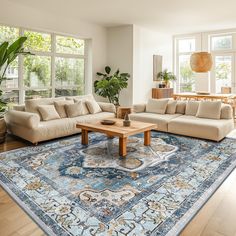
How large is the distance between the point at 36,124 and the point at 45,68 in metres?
2.55

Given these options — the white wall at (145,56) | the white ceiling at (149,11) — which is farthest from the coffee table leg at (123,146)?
the white wall at (145,56)

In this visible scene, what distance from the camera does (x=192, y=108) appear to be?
559 centimetres

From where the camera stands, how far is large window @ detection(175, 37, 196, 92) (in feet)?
30.7

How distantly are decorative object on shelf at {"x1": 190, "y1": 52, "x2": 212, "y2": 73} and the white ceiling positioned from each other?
1058 mm

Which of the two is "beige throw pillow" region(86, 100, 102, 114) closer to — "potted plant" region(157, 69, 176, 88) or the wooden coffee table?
the wooden coffee table

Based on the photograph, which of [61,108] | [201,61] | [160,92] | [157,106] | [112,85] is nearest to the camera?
[61,108]

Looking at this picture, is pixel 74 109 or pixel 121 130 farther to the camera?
pixel 74 109

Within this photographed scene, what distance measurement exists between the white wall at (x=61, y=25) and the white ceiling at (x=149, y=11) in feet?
0.48

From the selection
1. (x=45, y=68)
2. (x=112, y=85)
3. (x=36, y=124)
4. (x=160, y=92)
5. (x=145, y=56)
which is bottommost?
(x=36, y=124)

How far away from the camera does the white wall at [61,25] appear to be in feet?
17.6

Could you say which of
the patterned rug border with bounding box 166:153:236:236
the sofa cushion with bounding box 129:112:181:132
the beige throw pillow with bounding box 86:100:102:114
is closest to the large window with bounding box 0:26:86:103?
the beige throw pillow with bounding box 86:100:102:114

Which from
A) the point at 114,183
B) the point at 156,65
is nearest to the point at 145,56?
the point at 156,65

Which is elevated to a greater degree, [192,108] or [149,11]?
[149,11]

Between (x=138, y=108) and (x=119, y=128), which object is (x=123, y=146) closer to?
(x=119, y=128)
